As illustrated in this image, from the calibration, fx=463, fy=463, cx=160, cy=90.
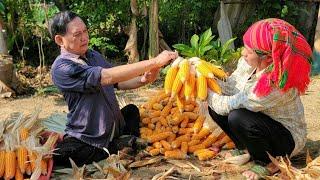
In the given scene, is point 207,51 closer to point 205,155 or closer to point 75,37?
point 205,155

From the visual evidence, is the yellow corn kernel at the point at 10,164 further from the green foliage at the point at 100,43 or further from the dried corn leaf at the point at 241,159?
the green foliage at the point at 100,43

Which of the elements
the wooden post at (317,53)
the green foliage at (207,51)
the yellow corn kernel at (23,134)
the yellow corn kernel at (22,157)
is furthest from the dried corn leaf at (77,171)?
the wooden post at (317,53)

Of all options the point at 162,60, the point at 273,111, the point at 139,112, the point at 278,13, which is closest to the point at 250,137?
the point at 273,111

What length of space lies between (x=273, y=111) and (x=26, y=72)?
4.73 m

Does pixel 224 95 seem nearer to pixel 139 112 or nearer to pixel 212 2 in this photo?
pixel 139 112

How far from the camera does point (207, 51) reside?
6.62m

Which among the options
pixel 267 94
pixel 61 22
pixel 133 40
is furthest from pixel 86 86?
pixel 133 40

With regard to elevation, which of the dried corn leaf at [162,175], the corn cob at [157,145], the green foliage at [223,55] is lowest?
the dried corn leaf at [162,175]

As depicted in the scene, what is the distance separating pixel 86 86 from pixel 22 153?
0.70 m

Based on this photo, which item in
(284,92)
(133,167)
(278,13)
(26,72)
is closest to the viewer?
(284,92)

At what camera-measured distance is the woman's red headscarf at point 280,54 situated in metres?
3.03

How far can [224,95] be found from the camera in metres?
3.55

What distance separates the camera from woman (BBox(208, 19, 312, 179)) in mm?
3055

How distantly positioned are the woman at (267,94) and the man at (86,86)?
1.81ft
